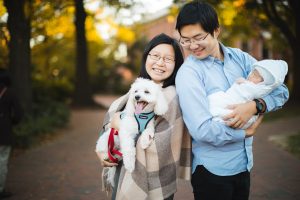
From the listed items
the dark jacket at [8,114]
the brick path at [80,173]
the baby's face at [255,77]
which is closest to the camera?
the baby's face at [255,77]

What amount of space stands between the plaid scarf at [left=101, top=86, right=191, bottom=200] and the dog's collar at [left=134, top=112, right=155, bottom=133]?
0.24 ft

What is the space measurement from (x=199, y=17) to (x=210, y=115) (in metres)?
0.65

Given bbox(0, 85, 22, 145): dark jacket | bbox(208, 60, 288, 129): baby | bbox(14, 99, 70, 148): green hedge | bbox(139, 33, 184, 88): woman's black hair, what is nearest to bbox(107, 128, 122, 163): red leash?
bbox(139, 33, 184, 88): woman's black hair

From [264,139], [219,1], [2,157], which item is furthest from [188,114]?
[219,1]

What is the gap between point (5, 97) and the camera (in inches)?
223

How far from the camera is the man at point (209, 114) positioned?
232 centimetres

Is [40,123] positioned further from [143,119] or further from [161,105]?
[161,105]

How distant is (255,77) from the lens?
2533mm

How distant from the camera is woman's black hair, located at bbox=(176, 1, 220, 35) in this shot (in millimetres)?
2414

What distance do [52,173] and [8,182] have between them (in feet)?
2.83

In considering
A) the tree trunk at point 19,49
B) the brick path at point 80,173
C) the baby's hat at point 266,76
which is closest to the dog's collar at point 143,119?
the baby's hat at point 266,76

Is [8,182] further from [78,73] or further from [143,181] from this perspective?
[78,73]

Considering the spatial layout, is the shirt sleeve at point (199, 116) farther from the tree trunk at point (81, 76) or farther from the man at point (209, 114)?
the tree trunk at point (81, 76)

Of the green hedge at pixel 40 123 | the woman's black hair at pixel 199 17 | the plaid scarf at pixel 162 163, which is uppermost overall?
the woman's black hair at pixel 199 17
